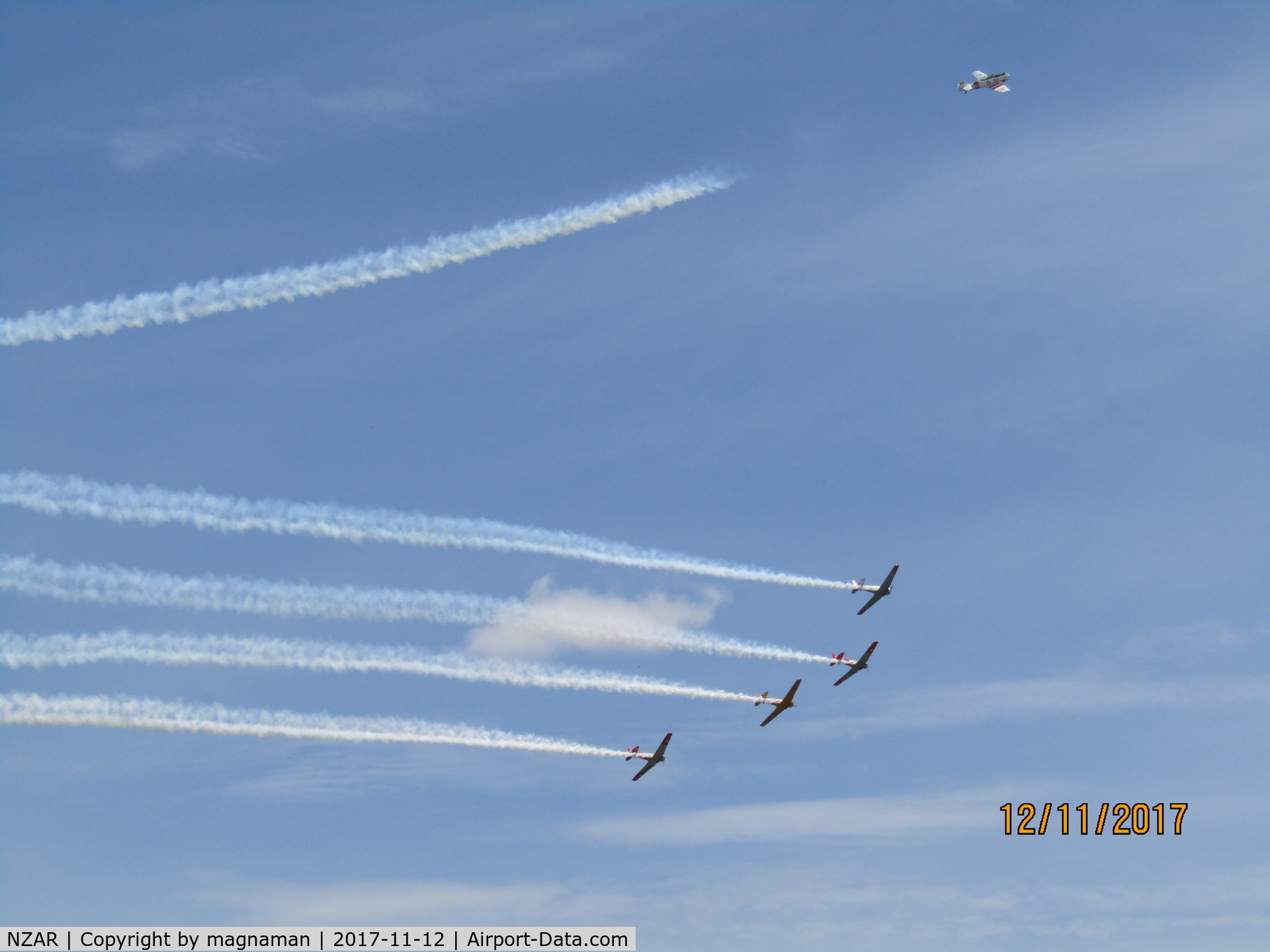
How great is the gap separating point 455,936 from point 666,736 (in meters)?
31.1

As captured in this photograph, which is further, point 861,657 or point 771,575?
point 861,657

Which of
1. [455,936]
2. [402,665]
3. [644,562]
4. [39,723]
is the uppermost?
[644,562]

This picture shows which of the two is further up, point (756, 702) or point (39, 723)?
point (756, 702)

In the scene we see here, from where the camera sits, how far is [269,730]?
240 feet

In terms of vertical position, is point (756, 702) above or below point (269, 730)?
above

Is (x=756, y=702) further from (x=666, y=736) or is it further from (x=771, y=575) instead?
(x=771, y=575)

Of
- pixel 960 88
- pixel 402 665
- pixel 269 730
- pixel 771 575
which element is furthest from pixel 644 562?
pixel 960 88

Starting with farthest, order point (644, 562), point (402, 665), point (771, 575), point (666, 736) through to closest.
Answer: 1. point (666, 736)
2. point (771, 575)
3. point (644, 562)
4. point (402, 665)

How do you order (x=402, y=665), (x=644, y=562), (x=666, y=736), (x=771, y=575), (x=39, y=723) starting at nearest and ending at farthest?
(x=39, y=723), (x=402, y=665), (x=644, y=562), (x=771, y=575), (x=666, y=736)

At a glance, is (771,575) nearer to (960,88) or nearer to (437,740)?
(437,740)

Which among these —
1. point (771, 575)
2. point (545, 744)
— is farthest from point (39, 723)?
point (771, 575)

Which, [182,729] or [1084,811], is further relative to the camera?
[1084,811]

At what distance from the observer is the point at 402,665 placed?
7650cm

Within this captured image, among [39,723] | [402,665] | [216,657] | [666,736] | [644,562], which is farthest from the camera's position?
[666,736]
